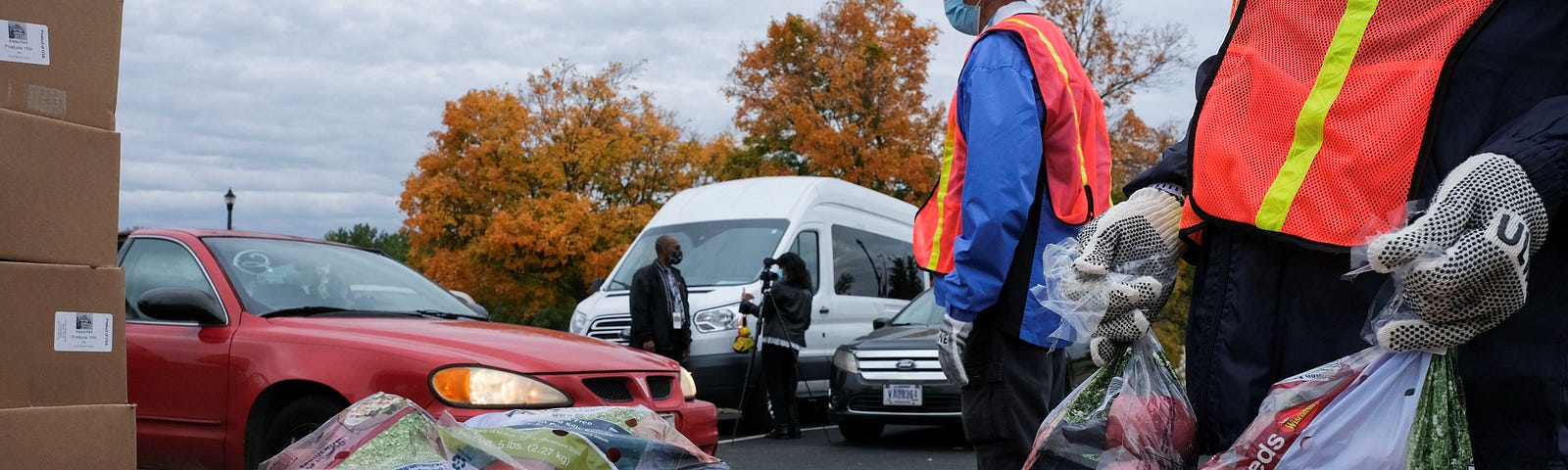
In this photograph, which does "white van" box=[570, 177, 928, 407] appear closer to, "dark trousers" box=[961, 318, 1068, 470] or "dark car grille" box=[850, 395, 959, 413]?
"dark car grille" box=[850, 395, 959, 413]

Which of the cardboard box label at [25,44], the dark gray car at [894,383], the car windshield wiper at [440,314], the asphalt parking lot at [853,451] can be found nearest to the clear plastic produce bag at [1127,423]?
the cardboard box label at [25,44]

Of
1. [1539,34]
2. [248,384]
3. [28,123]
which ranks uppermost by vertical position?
[1539,34]

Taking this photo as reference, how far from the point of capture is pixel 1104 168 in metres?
3.44

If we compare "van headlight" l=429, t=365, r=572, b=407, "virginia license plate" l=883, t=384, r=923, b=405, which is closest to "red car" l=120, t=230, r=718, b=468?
"van headlight" l=429, t=365, r=572, b=407

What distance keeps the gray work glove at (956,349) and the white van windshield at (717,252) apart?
309 inches

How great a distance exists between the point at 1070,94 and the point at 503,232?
25.5 metres

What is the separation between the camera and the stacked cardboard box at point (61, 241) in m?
2.53

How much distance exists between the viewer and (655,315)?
396 inches

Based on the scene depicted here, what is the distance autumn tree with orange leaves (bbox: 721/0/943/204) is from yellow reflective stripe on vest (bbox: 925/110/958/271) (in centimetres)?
2265

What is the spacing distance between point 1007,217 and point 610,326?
27.2 feet

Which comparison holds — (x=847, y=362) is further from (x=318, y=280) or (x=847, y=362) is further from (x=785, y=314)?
(x=318, y=280)

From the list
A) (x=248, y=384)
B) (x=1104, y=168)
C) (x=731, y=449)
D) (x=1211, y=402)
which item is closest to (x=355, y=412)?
(x=1211, y=402)

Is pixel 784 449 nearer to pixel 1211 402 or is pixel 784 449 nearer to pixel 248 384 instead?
pixel 248 384

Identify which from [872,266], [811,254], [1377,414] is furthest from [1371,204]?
[872,266]
